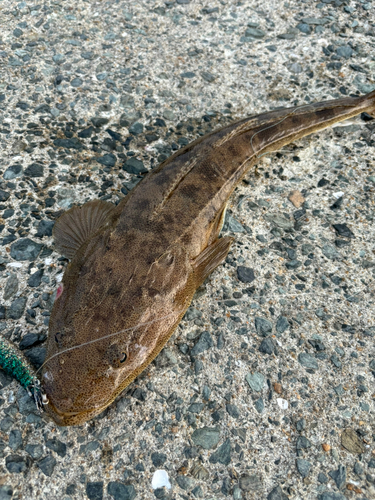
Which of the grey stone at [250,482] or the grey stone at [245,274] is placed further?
the grey stone at [245,274]

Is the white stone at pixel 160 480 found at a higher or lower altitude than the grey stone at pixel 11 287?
lower

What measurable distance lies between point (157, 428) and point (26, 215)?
1815 millimetres

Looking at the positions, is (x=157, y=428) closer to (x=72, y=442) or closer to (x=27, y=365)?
(x=72, y=442)

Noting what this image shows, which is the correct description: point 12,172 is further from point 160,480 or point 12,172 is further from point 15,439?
point 160,480

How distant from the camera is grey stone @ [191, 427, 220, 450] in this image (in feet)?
8.25

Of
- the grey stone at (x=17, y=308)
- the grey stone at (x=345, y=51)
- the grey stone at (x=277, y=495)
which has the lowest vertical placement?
the grey stone at (x=277, y=495)

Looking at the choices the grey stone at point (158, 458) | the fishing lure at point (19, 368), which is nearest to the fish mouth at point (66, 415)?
the fishing lure at point (19, 368)

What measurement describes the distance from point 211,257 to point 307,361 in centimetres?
92

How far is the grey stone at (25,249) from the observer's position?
3115mm

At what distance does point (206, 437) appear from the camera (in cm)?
254

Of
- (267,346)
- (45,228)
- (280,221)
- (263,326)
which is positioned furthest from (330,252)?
(45,228)

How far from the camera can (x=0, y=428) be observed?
243cm

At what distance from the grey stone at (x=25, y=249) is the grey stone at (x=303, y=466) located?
214cm

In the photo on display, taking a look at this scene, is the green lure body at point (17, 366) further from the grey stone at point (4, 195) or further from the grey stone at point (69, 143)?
the grey stone at point (69, 143)
